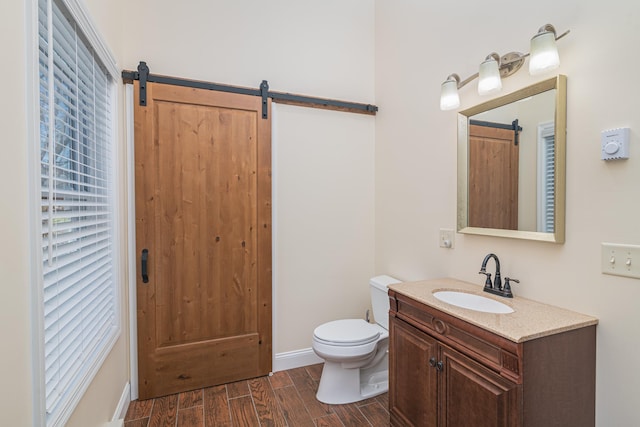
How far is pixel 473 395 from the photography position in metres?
1.29

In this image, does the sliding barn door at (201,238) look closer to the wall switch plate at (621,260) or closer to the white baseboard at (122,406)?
the white baseboard at (122,406)

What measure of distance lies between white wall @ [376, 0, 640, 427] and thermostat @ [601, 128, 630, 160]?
0.03 meters

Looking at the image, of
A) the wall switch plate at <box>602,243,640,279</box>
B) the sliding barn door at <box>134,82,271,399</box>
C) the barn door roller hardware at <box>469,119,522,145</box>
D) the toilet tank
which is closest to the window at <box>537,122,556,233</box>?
the barn door roller hardware at <box>469,119,522,145</box>

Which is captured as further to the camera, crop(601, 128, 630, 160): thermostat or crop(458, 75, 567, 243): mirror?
crop(458, 75, 567, 243): mirror

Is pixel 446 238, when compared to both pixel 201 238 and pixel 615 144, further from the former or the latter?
pixel 201 238

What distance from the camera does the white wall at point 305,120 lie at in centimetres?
234

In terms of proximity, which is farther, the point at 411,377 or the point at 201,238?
the point at 201,238

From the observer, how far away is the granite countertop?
117 centimetres

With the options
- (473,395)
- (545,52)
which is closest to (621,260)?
(473,395)

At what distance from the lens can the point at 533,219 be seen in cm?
154

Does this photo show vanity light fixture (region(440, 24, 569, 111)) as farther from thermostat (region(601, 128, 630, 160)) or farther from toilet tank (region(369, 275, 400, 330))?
toilet tank (region(369, 275, 400, 330))

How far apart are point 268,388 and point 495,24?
2.69m

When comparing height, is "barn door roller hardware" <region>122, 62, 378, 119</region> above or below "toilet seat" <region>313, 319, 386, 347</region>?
above

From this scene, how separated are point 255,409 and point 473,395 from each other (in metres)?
1.41
